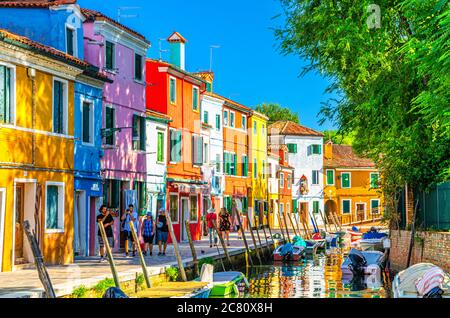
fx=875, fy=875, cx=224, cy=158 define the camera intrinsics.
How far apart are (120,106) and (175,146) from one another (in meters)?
8.27

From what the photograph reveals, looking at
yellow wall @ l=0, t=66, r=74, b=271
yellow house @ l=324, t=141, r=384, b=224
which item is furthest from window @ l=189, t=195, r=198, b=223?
yellow house @ l=324, t=141, r=384, b=224

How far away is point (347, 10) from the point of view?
26.2 meters

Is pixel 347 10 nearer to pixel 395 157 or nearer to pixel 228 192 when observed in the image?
pixel 395 157

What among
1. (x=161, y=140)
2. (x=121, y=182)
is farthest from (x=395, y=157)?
(x=161, y=140)

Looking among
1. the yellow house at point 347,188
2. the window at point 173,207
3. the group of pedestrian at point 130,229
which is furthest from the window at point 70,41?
the yellow house at point 347,188

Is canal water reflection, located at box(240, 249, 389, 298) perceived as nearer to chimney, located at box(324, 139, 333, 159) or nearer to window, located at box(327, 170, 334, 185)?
window, located at box(327, 170, 334, 185)

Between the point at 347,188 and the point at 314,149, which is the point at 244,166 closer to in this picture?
the point at 314,149

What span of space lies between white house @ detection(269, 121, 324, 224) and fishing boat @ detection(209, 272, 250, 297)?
2132 inches

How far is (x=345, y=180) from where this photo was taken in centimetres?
8644

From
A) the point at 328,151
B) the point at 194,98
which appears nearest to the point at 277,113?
the point at 328,151

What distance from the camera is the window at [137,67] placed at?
36031mm

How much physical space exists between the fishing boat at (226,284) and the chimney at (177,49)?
75.4 feet

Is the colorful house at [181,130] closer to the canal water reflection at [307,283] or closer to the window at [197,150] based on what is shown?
the window at [197,150]

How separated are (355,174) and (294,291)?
2397 inches
